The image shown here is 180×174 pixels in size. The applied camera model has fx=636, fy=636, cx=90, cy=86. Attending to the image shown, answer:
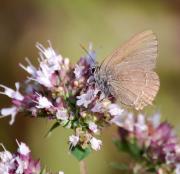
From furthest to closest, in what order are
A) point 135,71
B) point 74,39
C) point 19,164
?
point 74,39
point 135,71
point 19,164

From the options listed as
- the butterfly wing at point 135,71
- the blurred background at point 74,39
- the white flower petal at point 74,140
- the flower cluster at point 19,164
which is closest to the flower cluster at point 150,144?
the butterfly wing at point 135,71

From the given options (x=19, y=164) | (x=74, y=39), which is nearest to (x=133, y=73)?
(x=19, y=164)

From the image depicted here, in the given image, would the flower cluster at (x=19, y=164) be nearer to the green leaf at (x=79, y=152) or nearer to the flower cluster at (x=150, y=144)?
the green leaf at (x=79, y=152)

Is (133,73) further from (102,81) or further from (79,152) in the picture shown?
(79,152)

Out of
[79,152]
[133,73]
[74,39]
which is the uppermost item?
[133,73]

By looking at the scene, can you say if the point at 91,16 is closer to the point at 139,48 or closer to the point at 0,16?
the point at 0,16

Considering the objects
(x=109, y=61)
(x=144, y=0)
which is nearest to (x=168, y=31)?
(x=144, y=0)

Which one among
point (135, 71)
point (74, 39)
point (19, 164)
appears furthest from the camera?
point (74, 39)
